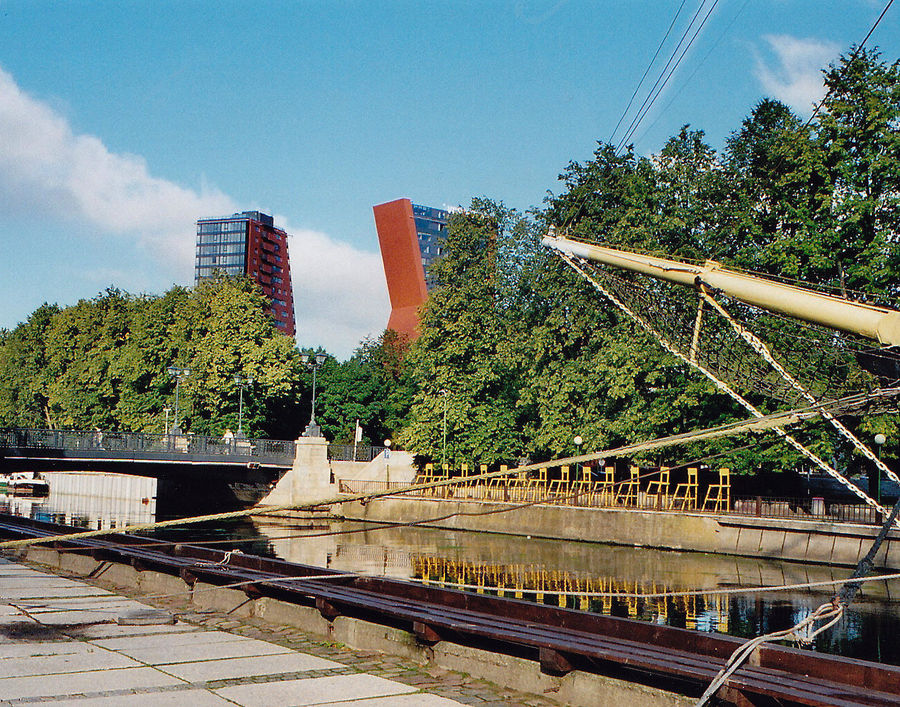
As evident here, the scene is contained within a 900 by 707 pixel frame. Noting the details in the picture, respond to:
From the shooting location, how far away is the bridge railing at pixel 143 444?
161ft

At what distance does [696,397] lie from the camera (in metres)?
39.7

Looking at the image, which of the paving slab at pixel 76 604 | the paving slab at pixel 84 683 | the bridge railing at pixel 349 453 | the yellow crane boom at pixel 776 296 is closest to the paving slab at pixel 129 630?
the paving slab at pixel 76 604

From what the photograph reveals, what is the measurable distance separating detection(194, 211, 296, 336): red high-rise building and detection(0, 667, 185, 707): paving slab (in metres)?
177

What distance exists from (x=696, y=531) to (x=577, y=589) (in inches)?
504

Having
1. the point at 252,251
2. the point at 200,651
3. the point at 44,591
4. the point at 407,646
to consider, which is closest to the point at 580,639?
the point at 407,646

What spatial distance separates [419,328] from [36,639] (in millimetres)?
49849

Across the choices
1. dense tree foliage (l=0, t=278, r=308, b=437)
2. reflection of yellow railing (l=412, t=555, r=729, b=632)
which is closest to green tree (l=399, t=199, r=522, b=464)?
dense tree foliage (l=0, t=278, r=308, b=437)

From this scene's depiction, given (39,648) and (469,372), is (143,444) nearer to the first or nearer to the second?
(469,372)

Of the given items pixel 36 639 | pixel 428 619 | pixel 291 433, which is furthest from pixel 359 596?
pixel 291 433

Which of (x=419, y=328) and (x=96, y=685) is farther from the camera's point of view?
(x=419, y=328)

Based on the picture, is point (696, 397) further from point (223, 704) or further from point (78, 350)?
point (78, 350)

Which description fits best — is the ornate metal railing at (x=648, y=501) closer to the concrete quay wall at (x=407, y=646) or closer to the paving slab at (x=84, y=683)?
the concrete quay wall at (x=407, y=646)

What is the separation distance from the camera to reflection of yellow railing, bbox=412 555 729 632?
2173cm

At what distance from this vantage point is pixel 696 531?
38.3 m
